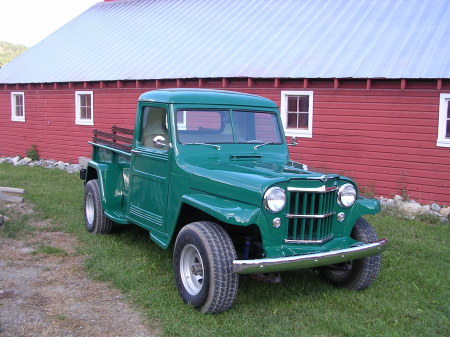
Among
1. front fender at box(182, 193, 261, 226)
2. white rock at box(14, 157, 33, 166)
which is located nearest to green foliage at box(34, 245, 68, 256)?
front fender at box(182, 193, 261, 226)

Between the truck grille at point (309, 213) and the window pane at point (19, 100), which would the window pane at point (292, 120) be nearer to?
the truck grille at point (309, 213)

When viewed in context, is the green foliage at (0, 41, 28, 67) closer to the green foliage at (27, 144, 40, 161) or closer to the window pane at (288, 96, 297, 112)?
the green foliage at (27, 144, 40, 161)

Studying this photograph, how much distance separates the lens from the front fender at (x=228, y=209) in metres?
4.18

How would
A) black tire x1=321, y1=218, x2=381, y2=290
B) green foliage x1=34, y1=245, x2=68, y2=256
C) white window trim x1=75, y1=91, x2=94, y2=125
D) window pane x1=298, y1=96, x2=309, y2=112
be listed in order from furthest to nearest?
white window trim x1=75, y1=91, x2=94, y2=125 → window pane x1=298, y1=96, x2=309, y2=112 → green foliage x1=34, y1=245, x2=68, y2=256 → black tire x1=321, y1=218, x2=381, y2=290

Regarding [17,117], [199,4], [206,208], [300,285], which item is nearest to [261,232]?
[206,208]

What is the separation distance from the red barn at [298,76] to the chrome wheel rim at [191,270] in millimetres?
6676

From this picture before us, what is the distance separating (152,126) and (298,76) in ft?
19.4

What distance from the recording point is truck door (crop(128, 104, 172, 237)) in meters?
5.26

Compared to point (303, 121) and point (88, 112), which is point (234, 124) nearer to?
point (303, 121)

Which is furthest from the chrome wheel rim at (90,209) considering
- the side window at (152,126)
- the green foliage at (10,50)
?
the green foliage at (10,50)

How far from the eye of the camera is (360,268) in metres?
5.03

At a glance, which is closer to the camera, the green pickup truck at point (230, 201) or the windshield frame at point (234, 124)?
the green pickup truck at point (230, 201)

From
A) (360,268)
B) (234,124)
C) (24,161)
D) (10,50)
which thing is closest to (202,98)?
(234,124)

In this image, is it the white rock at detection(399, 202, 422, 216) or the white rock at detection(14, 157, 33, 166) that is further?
the white rock at detection(14, 157, 33, 166)
